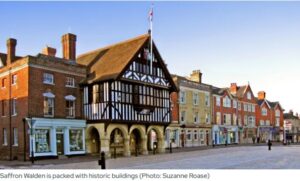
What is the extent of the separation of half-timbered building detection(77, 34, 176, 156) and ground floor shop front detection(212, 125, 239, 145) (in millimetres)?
21396

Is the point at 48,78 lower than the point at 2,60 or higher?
lower

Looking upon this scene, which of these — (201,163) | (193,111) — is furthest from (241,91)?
(201,163)

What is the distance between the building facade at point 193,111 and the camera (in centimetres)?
4962

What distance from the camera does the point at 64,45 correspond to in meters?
36.3

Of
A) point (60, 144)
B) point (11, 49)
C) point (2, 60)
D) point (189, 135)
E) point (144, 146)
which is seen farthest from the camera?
point (189, 135)

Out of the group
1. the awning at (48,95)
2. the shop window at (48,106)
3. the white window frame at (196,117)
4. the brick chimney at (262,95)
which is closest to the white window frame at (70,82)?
the awning at (48,95)

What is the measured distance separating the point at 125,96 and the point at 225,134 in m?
32.2

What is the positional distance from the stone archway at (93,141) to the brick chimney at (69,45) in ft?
23.2

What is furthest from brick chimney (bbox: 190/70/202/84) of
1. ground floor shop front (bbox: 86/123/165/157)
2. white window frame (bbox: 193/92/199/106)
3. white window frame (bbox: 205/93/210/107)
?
ground floor shop front (bbox: 86/123/165/157)

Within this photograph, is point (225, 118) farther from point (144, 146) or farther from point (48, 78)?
point (48, 78)

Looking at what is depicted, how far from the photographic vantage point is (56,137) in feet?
104
